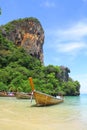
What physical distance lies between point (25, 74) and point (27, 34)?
1201 inches

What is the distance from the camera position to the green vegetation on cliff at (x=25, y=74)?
6358cm

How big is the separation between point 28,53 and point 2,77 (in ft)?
85.5

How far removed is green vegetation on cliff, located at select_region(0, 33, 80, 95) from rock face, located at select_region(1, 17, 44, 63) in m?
3.37

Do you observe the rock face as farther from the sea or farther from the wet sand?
the wet sand

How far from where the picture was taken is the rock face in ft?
311

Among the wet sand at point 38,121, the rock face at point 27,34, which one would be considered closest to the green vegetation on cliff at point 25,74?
the rock face at point 27,34

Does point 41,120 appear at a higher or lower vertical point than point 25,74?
lower

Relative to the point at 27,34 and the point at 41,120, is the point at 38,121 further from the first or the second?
the point at 27,34

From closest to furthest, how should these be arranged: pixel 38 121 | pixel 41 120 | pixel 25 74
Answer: pixel 38 121 → pixel 41 120 → pixel 25 74

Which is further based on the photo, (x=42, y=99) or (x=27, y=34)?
(x=27, y=34)

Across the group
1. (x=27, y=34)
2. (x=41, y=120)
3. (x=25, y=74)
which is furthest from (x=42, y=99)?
(x=27, y=34)

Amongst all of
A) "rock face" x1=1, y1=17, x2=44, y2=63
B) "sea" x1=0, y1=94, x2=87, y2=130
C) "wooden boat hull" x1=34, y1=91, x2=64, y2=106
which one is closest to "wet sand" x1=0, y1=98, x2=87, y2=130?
"sea" x1=0, y1=94, x2=87, y2=130

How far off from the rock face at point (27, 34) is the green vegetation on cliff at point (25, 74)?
11.1 ft

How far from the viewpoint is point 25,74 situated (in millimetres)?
69562
